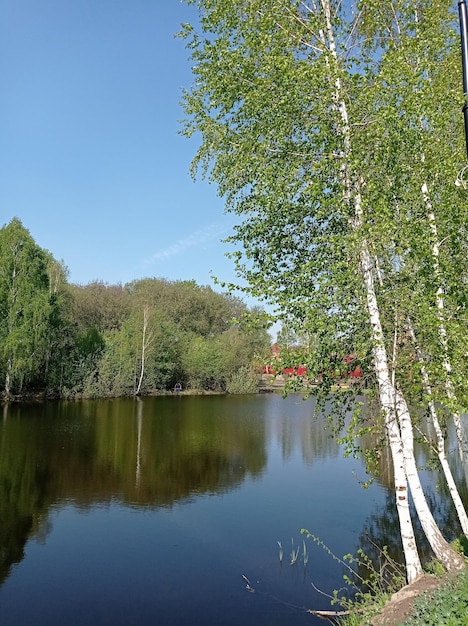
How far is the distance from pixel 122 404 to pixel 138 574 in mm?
37635

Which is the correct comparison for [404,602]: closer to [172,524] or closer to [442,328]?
[442,328]

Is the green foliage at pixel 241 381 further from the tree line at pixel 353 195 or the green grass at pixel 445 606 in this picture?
the green grass at pixel 445 606

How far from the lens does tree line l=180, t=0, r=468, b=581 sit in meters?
8.12

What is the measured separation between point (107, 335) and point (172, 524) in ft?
156

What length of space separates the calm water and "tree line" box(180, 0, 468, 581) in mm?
2100

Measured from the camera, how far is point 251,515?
15.9 m

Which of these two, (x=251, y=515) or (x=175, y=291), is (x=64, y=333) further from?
(x=251, y=515)

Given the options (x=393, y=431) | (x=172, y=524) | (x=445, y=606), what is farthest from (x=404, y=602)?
(x=172, y=524)

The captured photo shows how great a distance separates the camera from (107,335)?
60.4 metres

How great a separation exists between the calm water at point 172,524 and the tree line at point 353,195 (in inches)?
82.7

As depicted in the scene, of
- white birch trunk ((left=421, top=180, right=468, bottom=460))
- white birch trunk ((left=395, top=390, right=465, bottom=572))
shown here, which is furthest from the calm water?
white birch trunk ((left=421, top=180, right=468, bottom=460))

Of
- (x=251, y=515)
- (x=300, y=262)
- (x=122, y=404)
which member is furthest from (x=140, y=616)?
(x=122, y=404)

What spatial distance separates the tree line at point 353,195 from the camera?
26.6 feet

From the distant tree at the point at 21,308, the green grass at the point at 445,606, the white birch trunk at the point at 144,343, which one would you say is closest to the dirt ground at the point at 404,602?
the green grass at the point at 445,606
